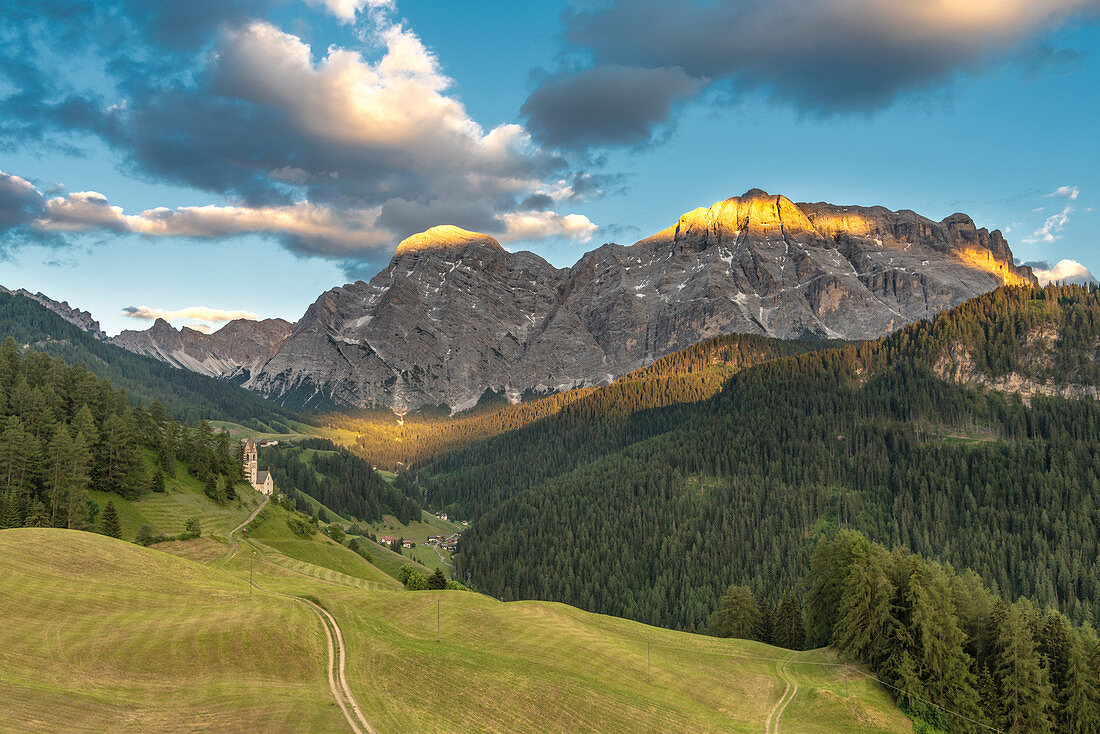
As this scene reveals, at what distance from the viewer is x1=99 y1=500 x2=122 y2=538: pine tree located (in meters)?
83.8

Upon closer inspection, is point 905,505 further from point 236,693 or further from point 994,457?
point 236,693

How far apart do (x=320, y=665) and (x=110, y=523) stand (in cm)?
6046

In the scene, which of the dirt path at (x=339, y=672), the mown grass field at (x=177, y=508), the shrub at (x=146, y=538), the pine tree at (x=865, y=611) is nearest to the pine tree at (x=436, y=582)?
the mown grass field at (x=177, y=508)

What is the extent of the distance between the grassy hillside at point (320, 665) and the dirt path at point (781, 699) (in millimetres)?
653

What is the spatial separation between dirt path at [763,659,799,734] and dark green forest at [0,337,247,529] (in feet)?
279

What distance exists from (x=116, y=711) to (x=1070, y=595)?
18026 centimetres

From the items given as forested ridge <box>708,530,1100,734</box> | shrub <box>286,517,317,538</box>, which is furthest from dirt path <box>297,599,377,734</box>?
shrub <box>286,517,317,538</box>

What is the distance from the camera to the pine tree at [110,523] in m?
83.8

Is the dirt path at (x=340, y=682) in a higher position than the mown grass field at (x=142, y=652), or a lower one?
lower

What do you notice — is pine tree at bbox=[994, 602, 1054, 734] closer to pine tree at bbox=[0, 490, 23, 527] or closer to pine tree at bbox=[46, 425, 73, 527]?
pine tree at bbox=[46, 425, 73, 527]

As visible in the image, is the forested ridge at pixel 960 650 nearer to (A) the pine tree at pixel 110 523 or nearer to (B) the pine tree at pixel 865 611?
(B) the pine tree at pixel 865 611

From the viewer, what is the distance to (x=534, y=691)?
44812 millimetres

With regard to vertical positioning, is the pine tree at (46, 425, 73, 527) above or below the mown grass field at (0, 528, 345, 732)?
above

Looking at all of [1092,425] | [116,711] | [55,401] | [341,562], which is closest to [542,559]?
[341,562]
